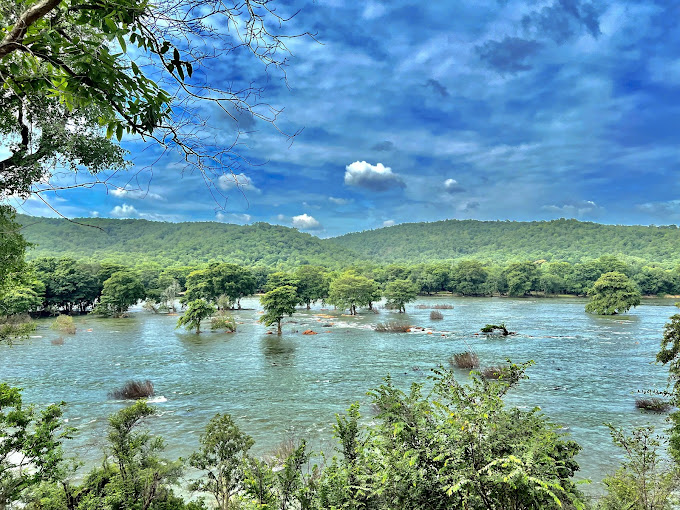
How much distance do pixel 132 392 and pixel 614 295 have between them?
2443 inches

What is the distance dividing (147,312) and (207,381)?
52.1m

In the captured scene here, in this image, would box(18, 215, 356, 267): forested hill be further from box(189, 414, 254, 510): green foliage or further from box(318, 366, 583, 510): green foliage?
box(318, 366, 583, 510): green foliage

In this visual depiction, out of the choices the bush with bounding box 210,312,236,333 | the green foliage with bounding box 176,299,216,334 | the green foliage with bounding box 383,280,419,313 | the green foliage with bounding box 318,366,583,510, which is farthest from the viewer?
the green foliage with bounding box 383,280,419,313

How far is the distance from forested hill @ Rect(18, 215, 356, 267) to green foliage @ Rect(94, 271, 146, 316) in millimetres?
71402

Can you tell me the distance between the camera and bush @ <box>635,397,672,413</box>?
18.4 m

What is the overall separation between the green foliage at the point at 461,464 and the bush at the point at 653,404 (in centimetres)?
1748

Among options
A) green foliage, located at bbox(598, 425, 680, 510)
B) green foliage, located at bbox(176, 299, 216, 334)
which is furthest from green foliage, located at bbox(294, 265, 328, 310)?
green foliage, located at bbox(598, 425, 680, 510)

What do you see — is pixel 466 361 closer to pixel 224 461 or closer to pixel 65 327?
pixel 224 461

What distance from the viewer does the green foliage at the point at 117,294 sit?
59.8 metres

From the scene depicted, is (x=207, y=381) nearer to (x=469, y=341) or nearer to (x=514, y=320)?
(x=469, y=341)

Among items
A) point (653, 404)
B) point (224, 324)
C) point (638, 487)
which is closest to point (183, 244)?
point (224, 324)

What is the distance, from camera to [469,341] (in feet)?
124

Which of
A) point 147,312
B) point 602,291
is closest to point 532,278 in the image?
point 602,291

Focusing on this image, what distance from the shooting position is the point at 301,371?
27.0 m
